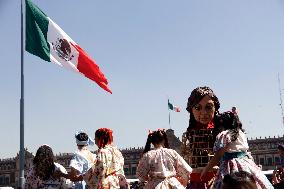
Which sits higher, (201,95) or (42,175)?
(201,95)

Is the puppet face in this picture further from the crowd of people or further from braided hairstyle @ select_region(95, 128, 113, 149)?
braided hairstyle @ select_region(95, 128, 113, 149)

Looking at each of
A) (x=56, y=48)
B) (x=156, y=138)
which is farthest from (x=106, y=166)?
(x=56, y=48)

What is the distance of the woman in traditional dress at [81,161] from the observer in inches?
267

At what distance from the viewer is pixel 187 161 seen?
16.6 feet

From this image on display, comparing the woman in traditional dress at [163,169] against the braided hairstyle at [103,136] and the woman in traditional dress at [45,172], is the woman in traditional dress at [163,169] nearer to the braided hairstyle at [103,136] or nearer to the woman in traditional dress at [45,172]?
A: the braided hairstyle at [103,136]

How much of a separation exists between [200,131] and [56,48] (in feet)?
21.6

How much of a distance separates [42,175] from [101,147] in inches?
38.2

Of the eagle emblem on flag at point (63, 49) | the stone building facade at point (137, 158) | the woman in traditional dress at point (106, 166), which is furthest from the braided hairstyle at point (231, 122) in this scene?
the stone building facade at point (137, 158)

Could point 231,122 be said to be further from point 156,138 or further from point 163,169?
point 156,138

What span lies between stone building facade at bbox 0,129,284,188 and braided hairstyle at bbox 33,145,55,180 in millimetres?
58173

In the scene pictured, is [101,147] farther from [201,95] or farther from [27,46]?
[27,46]

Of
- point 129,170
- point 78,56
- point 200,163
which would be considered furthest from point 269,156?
point 200,163

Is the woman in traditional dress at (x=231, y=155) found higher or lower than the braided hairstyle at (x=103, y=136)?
lower

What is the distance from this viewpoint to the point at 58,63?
10.4 meters
